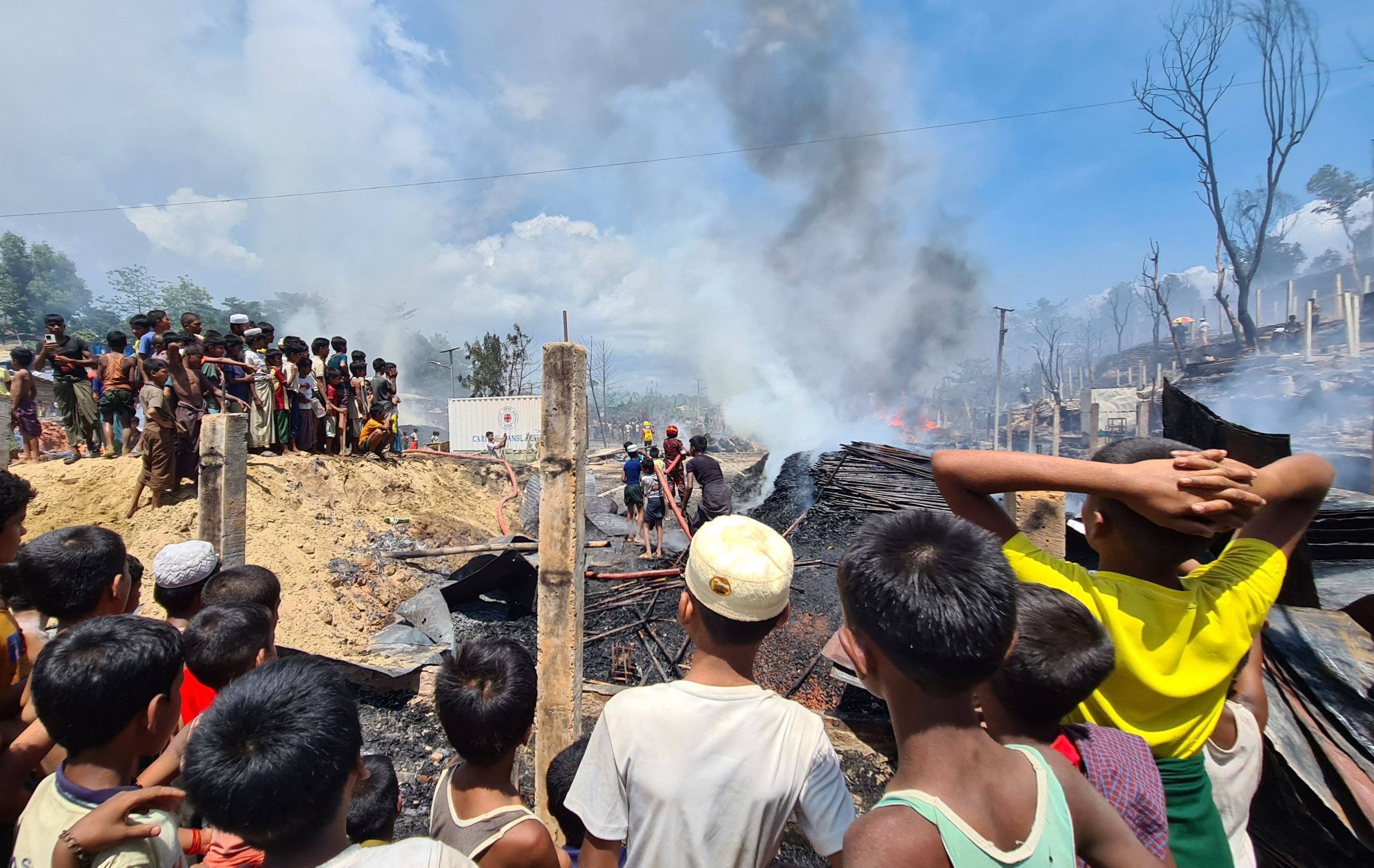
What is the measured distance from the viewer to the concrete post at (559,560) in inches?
130

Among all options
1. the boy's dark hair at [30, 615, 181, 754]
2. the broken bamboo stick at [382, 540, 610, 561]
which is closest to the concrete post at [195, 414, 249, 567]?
the broken bamboo stick at [382, 540, 610, 561]

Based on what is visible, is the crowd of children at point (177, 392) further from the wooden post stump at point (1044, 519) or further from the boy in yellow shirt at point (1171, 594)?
the boy in yellow shirt at point (1171, 594)

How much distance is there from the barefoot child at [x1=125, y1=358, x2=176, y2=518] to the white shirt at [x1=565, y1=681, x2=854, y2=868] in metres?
8.26

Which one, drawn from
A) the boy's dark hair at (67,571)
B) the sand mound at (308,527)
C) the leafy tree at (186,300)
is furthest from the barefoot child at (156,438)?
the leafy tree at (186,300)

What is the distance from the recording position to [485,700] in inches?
75.9

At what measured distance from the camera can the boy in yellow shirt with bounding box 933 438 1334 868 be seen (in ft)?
5.23

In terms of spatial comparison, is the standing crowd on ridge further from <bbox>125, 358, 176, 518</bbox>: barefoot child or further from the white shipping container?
the white shipping container

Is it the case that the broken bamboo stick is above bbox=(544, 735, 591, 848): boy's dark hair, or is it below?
below

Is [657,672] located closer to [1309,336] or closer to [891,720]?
[891,720]

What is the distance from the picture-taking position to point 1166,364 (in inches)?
1447

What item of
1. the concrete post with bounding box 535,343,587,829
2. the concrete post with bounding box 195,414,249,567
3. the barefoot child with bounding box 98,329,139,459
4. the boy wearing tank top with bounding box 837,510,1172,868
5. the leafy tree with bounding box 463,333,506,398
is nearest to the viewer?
the boy wearing tank top with bounding box 837,510,1172,868

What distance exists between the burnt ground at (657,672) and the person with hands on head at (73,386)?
6732mm

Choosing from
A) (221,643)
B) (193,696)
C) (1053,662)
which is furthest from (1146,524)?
(193,696)

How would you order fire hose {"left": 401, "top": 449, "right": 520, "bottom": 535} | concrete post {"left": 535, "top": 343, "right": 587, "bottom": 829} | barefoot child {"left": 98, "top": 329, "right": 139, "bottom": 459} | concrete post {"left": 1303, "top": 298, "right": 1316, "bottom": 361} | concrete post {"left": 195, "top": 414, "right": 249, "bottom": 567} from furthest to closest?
concrete post {"left": 1303, "top": 298, "right": 1316, "bottom": 361}
fire hose {"left": 401, "top": 449, "right": 520, "bottom": 535}
barefoot child {"left": 98, "top": 329, "right": 139, "bottom": 459}
concrete post {"left": 195, "top": 414, "right": 249, "bottom": 567}
concrete post {"left": 535, "top": 343, "right": 587, "bottom": 829}
